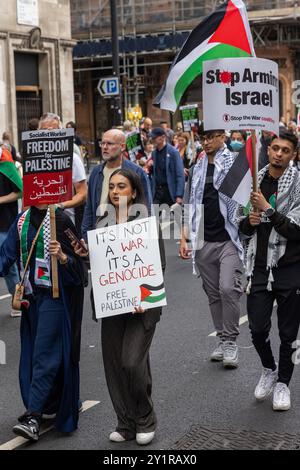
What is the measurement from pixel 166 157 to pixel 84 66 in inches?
1295

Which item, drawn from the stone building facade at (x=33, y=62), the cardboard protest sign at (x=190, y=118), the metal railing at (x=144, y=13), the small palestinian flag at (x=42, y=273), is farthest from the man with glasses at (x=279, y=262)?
the metal railing at (x=144, y=13)

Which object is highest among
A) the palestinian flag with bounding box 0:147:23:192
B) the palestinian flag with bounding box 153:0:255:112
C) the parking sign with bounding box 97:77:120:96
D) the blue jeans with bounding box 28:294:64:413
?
the parking sign with bounding box 97:77:120:96

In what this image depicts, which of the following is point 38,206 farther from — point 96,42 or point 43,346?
point 96,42

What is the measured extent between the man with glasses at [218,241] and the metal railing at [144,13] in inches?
1277

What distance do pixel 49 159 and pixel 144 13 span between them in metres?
36.4

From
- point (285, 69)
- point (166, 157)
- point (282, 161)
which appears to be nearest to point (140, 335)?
point (282, 161)

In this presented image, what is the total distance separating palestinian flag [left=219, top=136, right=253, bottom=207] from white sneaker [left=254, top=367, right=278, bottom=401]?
1163 millimetres

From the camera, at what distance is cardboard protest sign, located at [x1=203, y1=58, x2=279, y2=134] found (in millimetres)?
5270

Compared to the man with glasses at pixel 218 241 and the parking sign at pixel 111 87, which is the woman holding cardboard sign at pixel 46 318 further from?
the parking sign at pixel 111 87

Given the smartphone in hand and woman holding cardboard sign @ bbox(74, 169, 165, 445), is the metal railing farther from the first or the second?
woman holding cardboard sign @ bbox(74, 169, 165, 445)

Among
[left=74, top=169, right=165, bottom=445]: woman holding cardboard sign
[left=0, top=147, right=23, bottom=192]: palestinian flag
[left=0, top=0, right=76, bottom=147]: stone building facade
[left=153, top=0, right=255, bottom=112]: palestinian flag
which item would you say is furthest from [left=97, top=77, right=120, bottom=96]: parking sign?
[left=74, top=169, right=165, bottom=445]: woman holding cardboard sign

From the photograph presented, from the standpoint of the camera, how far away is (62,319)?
507cm

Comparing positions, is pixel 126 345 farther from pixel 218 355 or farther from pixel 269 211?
pixel 218 355

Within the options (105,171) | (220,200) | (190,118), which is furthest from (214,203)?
(190,118)
